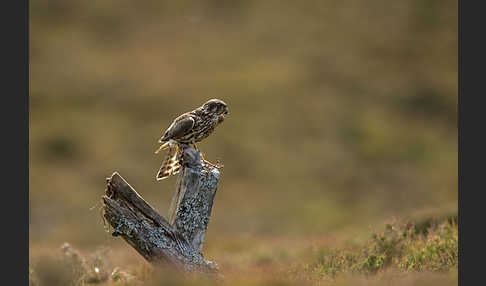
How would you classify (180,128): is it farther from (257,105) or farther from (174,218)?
(257,105)

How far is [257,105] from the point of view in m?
43.9

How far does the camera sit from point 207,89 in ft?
149

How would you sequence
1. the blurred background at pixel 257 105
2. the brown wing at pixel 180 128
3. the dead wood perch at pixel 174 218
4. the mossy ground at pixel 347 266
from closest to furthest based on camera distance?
the dead wood perch at pixel 174 218 < the mossy ground at pixel 347 266 < the brown wing at pixel 180 128 < the blurred background at pixel 257 105

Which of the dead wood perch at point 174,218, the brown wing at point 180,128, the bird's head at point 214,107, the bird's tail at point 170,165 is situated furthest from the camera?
the bird's tail at point 170,165

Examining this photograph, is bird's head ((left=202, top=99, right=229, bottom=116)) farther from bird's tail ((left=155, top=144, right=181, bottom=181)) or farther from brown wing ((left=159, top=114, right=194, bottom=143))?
bird's tail ((left=155, top=144, right=181, bottom=181))

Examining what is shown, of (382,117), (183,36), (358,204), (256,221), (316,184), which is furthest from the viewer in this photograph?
(183,36)

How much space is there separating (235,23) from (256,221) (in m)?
32.8

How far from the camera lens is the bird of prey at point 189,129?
8.66 m

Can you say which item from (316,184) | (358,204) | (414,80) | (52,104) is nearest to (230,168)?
(316,184)

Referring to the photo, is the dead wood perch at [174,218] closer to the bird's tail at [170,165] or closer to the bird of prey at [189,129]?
the bird of prey at [189,129]

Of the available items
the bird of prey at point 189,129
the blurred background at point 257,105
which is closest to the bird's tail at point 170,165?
the bird of prey at point 189,129

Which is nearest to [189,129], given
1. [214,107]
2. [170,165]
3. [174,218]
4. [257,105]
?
[214,107]

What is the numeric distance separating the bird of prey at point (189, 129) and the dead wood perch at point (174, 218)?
0.24 meters

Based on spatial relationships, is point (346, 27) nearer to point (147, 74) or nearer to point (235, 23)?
point (235, 23)
